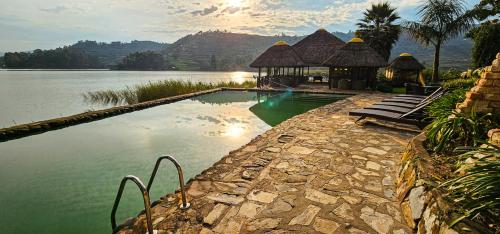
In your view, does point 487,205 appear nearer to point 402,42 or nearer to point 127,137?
point 127,137

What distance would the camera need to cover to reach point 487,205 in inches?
70.4

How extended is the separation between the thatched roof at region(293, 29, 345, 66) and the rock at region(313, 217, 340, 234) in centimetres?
2042

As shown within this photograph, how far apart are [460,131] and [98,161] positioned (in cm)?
633

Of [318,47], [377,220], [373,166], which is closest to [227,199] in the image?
[377,220]

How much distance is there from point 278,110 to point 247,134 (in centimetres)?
413

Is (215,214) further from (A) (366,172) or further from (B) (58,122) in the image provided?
(B) (58,122)

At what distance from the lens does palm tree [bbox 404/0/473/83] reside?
17.2 meters

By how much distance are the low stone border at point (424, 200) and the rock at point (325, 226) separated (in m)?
0.71

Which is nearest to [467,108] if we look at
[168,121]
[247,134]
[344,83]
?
[247,134]

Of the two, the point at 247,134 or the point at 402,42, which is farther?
the point at 402,42

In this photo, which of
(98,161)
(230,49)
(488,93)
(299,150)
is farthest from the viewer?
(230,49)

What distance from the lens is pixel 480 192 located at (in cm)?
187

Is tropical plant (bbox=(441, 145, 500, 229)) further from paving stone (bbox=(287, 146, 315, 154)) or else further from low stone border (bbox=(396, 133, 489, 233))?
paving stone (bbox=(287, 146, 315, 154))

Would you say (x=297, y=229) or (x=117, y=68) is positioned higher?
(x=117, y=68)
